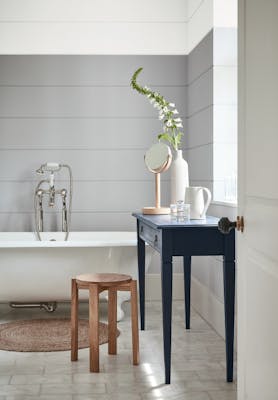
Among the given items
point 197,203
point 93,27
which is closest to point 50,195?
point 93,27

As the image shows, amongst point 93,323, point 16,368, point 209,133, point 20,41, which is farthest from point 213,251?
point 20,41

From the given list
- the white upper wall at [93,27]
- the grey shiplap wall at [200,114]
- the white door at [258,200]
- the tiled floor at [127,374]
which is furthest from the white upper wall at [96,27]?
the white door at [258,200]

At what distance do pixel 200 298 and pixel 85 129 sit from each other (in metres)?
1.74

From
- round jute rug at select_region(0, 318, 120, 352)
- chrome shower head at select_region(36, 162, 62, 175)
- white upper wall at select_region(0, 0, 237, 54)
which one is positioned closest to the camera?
round jute rug at select_region(0, 318, 120, 352)

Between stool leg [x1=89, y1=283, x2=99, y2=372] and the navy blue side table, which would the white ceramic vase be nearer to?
the navy blue side table

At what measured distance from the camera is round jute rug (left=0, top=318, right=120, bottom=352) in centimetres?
434

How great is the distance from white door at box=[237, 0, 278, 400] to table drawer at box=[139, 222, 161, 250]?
1.24 metres

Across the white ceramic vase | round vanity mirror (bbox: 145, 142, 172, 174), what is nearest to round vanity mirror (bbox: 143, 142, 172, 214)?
round vanity mirror (bbox: 145, 142, 172, 174)

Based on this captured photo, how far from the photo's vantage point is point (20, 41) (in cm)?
→ 589

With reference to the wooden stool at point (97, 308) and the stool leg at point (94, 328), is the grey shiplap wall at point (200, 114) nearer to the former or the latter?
the wooden stool at point (97, 308)

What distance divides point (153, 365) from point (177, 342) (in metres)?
0.55

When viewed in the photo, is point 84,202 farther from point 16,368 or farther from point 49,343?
point 16,368

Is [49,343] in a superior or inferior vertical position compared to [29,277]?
inferior

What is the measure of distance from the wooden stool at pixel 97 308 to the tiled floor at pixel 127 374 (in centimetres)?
8
